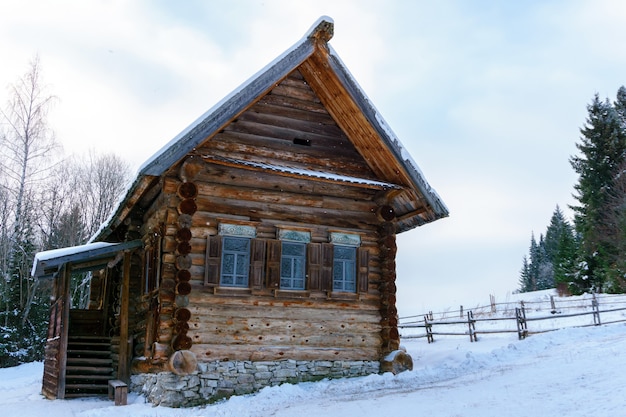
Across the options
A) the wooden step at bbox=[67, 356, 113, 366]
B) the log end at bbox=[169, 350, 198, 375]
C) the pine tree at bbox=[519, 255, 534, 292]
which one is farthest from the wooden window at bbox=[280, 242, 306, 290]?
the pine tree at bbox=[519, 255, 534, 292]

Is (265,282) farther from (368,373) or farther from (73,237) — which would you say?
(73,237)

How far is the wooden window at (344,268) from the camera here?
14234mm

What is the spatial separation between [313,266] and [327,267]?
381 mm

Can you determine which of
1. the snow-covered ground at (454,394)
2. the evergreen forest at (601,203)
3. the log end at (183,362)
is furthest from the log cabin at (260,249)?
the evergreen forest at (601,203)

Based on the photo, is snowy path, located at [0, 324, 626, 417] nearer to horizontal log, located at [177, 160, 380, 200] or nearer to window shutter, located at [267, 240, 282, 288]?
window shutter, located at [267, 240, 282, 288]

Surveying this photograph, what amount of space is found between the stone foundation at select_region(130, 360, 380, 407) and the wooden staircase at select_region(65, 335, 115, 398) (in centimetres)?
121

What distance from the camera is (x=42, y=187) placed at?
3256 centimetres

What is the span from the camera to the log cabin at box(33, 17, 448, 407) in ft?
40.1

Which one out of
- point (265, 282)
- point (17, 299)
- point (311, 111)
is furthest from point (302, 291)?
point (17, 299)

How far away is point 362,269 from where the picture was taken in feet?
47.4

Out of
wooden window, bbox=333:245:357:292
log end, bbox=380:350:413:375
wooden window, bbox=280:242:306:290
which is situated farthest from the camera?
wooden window, bbox=333:245:357:292

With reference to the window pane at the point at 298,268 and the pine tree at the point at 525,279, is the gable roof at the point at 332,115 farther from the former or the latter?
the pine tree at the point at 525,279

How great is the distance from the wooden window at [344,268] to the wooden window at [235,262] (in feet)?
7.53

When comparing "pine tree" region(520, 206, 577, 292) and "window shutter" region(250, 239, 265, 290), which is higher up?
"pine tree" region(520, 206, 577, 292)
